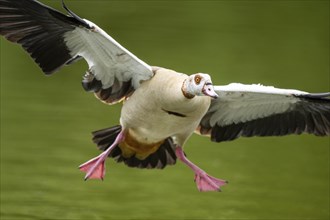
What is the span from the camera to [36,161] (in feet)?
26.7

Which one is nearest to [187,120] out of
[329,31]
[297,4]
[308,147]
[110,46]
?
[110,46]

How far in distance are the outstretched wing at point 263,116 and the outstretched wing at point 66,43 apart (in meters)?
0.66

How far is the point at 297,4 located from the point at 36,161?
19.5 feet

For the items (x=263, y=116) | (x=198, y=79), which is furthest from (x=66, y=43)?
(x=263, y=116)

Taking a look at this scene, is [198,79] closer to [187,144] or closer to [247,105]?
[247,105]

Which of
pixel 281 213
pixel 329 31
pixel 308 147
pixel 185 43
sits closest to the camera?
pixel 281 213

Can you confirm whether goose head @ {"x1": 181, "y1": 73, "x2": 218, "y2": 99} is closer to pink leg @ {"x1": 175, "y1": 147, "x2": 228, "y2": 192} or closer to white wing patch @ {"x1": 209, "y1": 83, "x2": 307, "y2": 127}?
white wing patch @ {"x1": 209, "y1": 83, "x2": 307, "y2": 127}

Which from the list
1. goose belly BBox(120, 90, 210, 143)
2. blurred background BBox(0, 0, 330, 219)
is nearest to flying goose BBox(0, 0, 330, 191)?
goose belly BBox(120, 90, 210, 143)

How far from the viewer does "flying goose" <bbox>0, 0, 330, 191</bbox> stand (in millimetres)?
6379

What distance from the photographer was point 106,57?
659 centimetres

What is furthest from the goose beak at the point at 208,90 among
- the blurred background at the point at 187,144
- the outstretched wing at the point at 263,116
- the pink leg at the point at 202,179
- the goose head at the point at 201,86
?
the blurred background at the point at 187,144

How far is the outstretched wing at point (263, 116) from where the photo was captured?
23.0 feet

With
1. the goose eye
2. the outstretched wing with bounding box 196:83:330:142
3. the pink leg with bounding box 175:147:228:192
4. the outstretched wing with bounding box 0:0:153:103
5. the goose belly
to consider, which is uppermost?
the outstretched wing with bounding box 0:0:153:103

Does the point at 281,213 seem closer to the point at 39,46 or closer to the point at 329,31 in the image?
the point at 39,46
